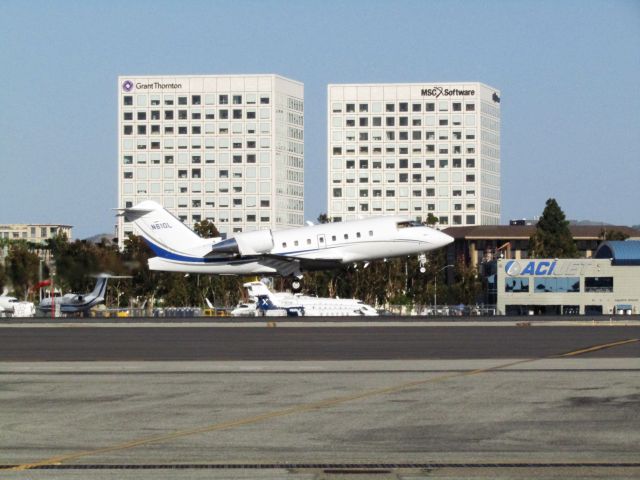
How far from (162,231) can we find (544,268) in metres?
65.0

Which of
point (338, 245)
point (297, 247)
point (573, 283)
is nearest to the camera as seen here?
point (338, 245)

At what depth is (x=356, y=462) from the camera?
19.3 m

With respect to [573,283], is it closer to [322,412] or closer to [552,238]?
[552,238]

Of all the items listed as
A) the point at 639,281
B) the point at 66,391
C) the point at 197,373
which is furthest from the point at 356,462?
the point at 639,281

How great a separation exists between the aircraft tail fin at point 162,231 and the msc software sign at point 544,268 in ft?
203

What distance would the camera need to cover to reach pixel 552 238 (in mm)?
166875

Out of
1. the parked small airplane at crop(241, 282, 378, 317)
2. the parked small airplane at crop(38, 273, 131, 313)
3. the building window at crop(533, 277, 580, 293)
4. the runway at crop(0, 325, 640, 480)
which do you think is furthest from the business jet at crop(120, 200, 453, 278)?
the building window at crop(533, 277, 580, 293)

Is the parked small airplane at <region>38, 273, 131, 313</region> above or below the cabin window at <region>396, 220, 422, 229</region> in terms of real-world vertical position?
below

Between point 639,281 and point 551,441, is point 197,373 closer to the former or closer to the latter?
point 551,441

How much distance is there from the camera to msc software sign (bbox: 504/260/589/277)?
132875mm

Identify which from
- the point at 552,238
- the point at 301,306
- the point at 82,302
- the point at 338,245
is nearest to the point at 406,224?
the point at 338,245

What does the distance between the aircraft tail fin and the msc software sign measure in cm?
6186

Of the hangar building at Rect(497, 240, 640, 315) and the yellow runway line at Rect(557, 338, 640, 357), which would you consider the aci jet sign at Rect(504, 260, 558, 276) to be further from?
the yellow runway line at Rect(557, 338, 640, 357)

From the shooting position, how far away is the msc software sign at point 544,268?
133m
